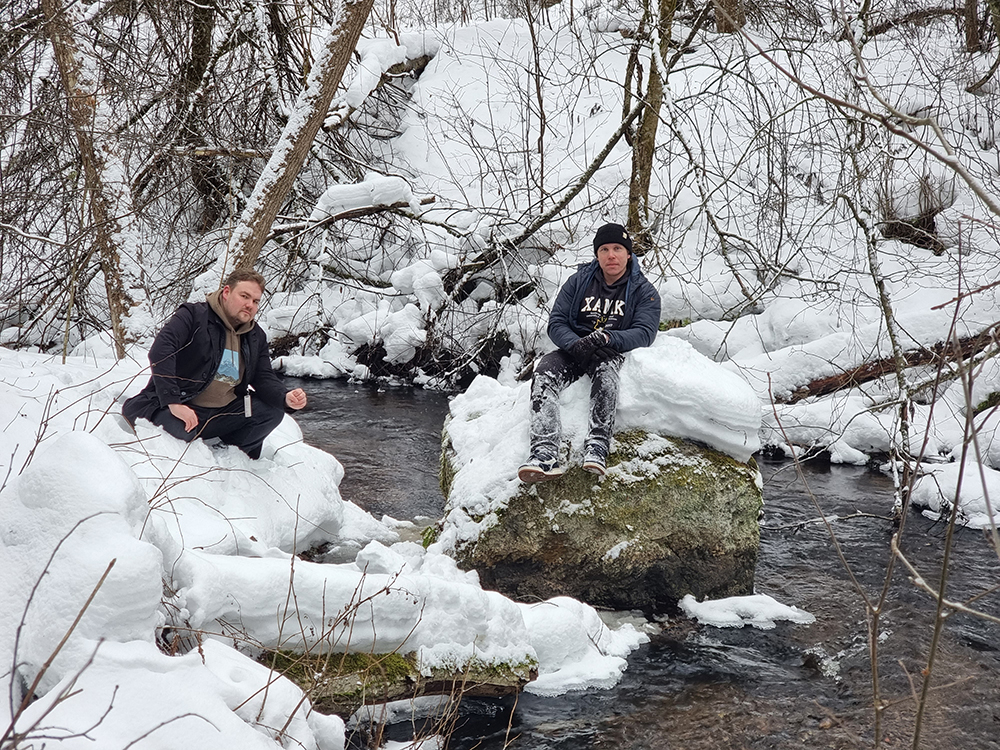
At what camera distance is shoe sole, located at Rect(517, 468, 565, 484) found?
4609 millimetres

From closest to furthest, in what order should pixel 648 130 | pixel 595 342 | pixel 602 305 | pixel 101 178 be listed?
pixel 595 342
pixel 602 305
pixel 101 178
pixel 648 130

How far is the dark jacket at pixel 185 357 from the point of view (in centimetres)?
449

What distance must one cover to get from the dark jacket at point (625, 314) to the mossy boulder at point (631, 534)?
25.3 inches

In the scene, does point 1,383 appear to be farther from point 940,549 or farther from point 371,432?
point 940,549

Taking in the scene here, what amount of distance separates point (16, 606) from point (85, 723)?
Answer: 0.49 m

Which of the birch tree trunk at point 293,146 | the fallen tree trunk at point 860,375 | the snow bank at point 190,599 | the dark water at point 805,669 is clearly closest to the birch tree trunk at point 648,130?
the fallen tree trunk at point 860,375

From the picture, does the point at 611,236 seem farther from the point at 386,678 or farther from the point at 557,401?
the point at 386,678

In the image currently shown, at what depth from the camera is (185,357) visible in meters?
4.64

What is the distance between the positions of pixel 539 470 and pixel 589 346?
890 mm

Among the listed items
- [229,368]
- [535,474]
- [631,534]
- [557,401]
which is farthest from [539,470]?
[229,368]

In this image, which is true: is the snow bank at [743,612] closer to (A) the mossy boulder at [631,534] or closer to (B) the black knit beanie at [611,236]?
(A) the mossy boulder at [631,534]

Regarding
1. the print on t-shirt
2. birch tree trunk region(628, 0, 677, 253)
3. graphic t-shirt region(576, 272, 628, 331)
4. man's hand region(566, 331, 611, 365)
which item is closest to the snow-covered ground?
the print on t-shirt

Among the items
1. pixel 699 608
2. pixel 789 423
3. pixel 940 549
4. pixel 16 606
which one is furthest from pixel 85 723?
pixel 789 423

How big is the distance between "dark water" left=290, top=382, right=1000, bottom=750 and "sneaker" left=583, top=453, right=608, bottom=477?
3.25ft
